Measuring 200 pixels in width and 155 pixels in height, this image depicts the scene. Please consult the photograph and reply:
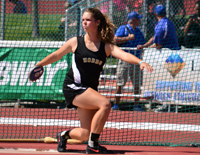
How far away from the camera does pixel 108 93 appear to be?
29.0 ft

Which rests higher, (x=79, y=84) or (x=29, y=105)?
(x=79, y=84)

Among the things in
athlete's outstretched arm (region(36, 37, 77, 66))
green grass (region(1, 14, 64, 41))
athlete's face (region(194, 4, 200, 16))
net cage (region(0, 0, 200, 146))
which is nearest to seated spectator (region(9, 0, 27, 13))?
net cage (region(0, 0, 200, 146))

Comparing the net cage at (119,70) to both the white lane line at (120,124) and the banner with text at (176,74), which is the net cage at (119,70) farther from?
the white lane line at (120,124)

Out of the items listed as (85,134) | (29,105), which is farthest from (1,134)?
(29,105)

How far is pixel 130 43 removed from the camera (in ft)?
28.5

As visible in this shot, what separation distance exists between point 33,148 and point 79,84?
124 cm

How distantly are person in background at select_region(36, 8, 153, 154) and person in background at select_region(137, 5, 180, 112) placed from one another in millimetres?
4167

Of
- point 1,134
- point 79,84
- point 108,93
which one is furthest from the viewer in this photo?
point 108,93

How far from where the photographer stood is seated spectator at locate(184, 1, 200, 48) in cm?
883

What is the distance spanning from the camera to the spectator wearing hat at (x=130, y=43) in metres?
8.54

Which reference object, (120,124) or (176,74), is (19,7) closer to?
(120,124)

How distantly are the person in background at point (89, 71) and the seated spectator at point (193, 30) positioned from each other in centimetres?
513

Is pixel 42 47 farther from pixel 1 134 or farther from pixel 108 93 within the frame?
pixel 1 134

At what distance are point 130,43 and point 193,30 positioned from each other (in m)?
1.91
